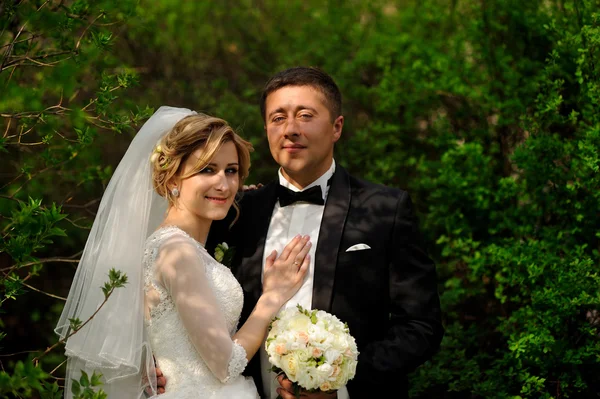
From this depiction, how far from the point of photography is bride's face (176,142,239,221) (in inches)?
142

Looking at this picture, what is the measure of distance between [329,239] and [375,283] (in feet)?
1.08

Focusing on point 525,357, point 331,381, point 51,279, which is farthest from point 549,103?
point 51,279

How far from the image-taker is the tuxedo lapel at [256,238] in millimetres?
3783

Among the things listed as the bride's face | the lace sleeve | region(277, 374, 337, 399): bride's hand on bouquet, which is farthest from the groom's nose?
region(277, 374, 337, 399): bride's hand on bouquet

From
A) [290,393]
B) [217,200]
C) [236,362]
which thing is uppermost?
[217,200]

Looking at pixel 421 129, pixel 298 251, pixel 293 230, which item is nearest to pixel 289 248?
pixel 298 251

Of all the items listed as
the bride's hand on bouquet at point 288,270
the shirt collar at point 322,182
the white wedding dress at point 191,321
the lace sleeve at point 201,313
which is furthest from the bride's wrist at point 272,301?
the shirt collar at point 322,182

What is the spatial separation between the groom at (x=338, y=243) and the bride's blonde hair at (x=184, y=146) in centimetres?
36

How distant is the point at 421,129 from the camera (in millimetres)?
6613

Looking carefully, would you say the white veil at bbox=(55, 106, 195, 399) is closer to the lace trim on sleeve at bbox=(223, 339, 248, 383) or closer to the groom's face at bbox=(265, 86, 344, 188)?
the lace trim on sleeve at bbox=(223, 339, 248, 383)

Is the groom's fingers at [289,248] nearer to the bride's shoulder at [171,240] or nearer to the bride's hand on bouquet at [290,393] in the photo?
the bride's shoulder at [171,240]

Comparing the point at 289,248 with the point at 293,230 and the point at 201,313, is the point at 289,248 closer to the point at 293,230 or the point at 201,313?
the point at 293,230

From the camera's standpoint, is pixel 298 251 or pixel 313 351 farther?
pixel 298 251

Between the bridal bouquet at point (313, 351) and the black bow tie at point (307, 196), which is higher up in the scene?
the black bow tie at point (307, 196)
